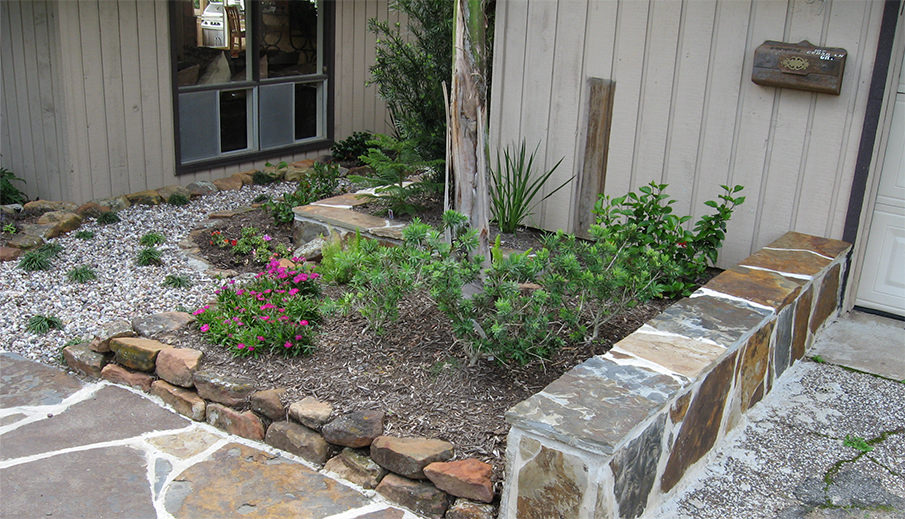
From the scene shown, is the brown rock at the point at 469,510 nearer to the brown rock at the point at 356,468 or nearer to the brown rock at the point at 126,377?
the brown rock at the point at 356,468

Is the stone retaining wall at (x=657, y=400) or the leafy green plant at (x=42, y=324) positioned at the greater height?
the stone retaining wall at (x=657, y=400)

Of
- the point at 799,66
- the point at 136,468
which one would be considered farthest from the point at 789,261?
the point at 136,468

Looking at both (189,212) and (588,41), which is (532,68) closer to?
(588,41)

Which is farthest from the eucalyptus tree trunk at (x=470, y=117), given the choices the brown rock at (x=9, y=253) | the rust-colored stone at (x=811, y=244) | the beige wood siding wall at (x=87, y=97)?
the beige wood siding wall at (x=87, y=97)

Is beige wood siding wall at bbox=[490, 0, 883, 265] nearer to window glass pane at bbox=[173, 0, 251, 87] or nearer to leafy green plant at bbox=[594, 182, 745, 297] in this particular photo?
leafy green plant at bbox=[594, 182, 745, 297]

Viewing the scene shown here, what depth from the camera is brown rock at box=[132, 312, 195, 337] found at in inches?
177

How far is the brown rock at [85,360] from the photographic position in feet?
14.4

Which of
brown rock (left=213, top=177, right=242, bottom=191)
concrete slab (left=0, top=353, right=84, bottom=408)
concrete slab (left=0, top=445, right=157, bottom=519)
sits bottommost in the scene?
concrete slab (left=0, top=445, right=157, bottom=519)

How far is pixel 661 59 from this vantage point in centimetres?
508

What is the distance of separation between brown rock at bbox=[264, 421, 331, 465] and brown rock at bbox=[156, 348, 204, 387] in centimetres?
59

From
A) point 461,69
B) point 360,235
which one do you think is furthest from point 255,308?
point 461,69

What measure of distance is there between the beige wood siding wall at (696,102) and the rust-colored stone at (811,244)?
0.07 m

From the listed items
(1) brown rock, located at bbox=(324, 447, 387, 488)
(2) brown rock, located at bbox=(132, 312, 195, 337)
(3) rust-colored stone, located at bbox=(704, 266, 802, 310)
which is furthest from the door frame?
(2) brown rock, located at bbox=(132, 312, 195, 337)

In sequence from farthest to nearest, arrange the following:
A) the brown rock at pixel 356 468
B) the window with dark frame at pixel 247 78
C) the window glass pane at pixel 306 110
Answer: the window glass pane at pixel 306 110 → the window with dark frame at pixel 247 78 → the brown rock at pixel 356 468
